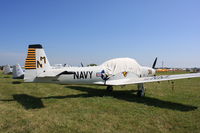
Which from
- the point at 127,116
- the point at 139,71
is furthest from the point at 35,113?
the point at 139,71

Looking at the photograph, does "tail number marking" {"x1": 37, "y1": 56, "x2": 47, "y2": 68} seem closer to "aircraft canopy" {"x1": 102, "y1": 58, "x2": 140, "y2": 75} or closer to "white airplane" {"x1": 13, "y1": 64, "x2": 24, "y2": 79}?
"aircraft canopy" {"x1": 102, "y1": 58, "x2": 140, "y2": 75}

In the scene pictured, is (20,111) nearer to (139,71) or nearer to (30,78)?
(30,78)

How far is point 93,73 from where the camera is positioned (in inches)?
423

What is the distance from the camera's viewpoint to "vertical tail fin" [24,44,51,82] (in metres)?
8.77

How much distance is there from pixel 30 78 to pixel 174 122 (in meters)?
7.43

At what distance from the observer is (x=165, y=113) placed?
681 centimetres

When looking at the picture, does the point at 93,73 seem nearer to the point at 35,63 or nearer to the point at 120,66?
the point at 120,66

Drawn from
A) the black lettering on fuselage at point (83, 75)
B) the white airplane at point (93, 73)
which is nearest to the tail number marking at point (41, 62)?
the white airplane at point (93, 73)

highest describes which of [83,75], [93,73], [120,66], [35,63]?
[35,63]

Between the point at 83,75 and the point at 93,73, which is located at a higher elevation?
the point at 93,73

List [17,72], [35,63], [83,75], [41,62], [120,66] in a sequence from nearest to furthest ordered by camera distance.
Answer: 1. [35,63]
2. [41,62]
3. [83,75]
4. [120,66]
5. [17,72]

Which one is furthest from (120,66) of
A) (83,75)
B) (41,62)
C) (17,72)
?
(17,72)

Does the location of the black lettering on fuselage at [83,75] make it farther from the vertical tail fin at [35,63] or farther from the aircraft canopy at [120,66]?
the vertical tail fin at [35,63]

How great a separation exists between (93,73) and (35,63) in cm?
376
